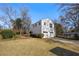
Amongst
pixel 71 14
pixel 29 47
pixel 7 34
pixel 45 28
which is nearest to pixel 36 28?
pixel 45 28

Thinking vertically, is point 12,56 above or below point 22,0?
below

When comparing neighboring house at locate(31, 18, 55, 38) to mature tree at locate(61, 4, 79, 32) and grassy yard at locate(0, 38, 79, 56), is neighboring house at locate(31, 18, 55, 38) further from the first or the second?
mature tree at locate(61, 4, 79, 32)

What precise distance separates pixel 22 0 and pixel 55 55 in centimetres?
100

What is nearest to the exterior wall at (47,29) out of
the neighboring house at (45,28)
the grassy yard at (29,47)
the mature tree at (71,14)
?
the neighboring house at (45,28)

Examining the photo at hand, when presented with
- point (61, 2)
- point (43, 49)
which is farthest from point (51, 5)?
point (43, 49)

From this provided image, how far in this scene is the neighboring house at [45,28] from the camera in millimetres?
8086

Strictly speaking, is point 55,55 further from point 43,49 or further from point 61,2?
point 61,2

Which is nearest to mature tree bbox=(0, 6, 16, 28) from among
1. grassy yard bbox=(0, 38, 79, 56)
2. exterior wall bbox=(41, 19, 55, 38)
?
grassy yard bbox=(0, 38, 79, 56)

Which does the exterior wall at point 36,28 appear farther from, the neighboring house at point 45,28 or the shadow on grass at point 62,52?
the shadow on grass at point 62,52

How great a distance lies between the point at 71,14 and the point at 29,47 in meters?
0.83

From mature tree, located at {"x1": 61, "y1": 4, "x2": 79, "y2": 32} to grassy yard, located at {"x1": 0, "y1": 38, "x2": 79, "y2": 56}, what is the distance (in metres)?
0.35

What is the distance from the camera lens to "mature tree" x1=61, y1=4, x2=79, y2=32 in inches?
318

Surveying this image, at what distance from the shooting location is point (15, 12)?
318 inches

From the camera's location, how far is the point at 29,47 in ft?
26.5
